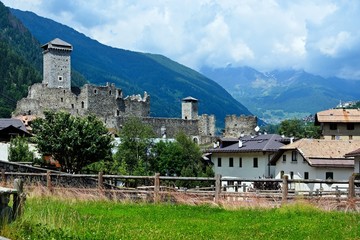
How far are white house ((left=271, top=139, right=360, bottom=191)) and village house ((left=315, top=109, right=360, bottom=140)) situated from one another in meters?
14.0

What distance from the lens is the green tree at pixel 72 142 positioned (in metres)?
46.4

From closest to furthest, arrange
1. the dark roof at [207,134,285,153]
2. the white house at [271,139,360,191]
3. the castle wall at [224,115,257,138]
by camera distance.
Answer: the white house at [271,139,360,191], the dark roof at [207,134,285,153], the castle wall at [224,115,257,138]

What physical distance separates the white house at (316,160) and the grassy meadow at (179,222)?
3218 cm

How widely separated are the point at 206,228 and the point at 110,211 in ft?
13.6

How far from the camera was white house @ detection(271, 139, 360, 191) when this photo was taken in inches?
2064

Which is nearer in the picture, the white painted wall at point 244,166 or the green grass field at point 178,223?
the green grass field at point 178,223

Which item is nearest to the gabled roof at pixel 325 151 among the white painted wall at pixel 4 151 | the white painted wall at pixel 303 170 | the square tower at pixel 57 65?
the white painted wall at pixel 303 170

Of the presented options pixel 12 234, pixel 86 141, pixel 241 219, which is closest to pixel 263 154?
pixel 86 141

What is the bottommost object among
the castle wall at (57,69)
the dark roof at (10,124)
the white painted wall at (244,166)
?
the white painted wall at (244,166)

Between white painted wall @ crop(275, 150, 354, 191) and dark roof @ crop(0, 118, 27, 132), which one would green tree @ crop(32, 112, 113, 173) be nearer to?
dark roof @ crop(0, 118, 27, 132)

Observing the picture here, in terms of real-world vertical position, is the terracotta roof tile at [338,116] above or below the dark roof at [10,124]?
above

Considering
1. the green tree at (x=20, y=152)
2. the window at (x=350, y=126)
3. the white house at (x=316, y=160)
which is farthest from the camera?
the window at (x=350, y=126)

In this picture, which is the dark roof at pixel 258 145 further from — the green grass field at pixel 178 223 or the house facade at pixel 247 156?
the green grass field at pixel 178 223

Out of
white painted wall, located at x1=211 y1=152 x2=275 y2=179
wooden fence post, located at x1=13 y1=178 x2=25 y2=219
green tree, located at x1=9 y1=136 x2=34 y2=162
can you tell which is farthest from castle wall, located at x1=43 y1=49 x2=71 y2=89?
wooden fence post, located at x1=13 y1=178 x2=25 y2=219
